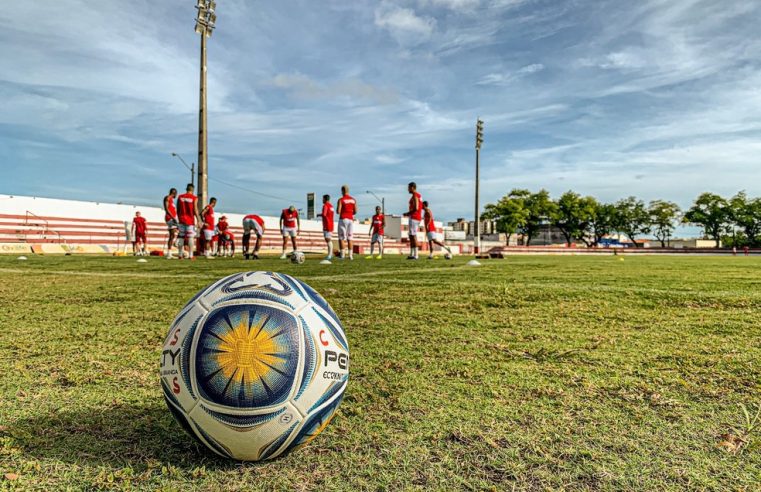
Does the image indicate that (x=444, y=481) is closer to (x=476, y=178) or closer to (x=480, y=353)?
(x=480, y=353)

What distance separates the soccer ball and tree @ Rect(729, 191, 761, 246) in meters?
96.0

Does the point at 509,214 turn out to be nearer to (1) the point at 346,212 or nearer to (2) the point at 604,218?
(2) the point at 604,218

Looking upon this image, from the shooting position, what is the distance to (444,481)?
1.80 metres

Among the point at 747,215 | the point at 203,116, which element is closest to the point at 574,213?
the point at 747,215

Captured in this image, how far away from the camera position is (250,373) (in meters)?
1.90

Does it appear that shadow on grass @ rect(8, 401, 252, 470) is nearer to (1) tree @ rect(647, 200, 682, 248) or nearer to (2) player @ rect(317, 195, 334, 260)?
(2) player @ rect(317, 195, 334, 260)

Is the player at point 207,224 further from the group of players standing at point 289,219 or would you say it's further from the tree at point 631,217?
the tree at point 631,217

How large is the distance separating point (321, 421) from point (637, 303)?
520 centimetres

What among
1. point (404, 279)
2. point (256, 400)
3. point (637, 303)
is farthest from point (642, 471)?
point (404, 279)

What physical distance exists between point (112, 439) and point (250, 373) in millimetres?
790

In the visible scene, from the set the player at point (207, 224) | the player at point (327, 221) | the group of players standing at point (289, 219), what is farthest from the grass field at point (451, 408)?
the player at point (207, 224)

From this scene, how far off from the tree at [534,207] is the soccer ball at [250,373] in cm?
8562

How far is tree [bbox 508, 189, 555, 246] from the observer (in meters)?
85.0

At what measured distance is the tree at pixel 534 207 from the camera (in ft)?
279
